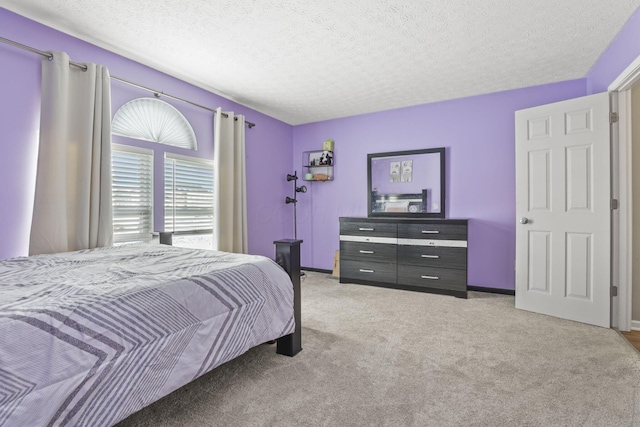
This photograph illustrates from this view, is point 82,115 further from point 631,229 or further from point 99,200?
point 631,229

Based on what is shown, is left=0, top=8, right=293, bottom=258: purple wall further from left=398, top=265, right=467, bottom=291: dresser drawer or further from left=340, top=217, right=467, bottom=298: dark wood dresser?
left=398, top=265, right=467, bottom=291: dresser drawer

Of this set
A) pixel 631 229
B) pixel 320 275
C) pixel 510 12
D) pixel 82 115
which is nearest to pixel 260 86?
pixel 82 115

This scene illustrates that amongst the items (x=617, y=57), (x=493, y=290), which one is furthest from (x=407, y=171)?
(x=617, y=57)

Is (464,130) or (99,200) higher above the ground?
(464,130)

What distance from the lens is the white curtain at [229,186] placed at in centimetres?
371

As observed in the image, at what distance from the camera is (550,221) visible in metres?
3.00

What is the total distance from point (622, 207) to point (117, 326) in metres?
3.57

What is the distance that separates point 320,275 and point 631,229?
137 inches

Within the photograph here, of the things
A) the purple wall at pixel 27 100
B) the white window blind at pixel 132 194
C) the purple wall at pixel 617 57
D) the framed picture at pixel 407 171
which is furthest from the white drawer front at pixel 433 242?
the white window blind at pixel 132 194

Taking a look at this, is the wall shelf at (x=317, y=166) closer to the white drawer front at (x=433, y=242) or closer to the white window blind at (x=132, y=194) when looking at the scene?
the white drawer front at (x=433, y=242)

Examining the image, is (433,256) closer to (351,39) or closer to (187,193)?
(351,39)

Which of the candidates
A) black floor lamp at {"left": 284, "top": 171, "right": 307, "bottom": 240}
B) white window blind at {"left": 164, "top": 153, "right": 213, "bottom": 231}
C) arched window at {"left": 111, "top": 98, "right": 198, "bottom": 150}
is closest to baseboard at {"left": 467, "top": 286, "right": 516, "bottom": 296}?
black floor lamp at {"left": 284, "top": 171, "right": 307, "bottom": 240}

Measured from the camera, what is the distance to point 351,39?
2.61m

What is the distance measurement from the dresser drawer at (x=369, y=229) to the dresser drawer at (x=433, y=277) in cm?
46
